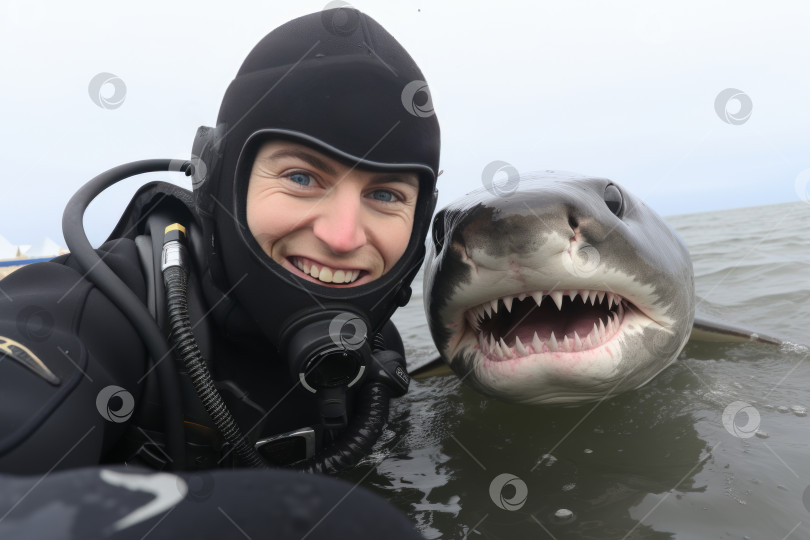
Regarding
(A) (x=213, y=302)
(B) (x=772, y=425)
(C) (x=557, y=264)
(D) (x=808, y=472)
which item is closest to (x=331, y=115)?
(A) (x=213, y=302)

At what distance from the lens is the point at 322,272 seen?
164 centimetres

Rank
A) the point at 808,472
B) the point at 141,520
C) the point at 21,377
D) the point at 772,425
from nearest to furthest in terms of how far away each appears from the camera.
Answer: the point at 141,520 < the point at 21,377 < the point at 808,472 < the point at 772,425

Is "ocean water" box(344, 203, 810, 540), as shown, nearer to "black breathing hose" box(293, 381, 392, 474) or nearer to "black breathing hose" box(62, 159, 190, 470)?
"black breathing hose" box(293, 381, 392, 474)

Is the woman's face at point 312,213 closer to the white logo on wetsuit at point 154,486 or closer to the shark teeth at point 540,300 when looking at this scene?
the shark teeth at point 540,300

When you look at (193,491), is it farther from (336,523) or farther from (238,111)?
(238,111)

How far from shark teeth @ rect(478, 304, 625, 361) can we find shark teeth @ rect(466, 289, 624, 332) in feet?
0.24

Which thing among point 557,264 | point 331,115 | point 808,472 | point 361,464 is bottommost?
point 808,472

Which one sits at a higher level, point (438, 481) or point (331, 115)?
point (331, 115)

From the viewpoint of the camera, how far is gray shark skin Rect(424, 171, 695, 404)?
5.70 feet

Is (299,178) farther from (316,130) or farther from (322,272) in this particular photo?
(322,272)

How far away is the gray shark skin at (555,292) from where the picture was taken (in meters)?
1.74

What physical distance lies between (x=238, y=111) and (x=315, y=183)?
0.38 meters

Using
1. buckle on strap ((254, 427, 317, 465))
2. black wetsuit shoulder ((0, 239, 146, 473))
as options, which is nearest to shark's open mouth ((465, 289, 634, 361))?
buckle on strap ((254, 427, 317, 465))

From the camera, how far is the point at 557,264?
1.72 metres
